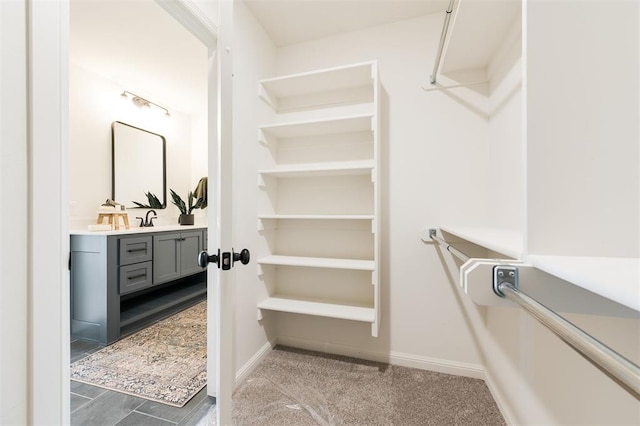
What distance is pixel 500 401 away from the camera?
4.74 feet

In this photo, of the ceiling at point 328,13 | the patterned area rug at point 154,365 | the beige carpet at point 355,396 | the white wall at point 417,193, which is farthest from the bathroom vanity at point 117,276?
the ceiling at point 328,13

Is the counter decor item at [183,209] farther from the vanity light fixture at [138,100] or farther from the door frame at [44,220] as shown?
the door frame at [44,220]

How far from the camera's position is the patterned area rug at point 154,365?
1.61m

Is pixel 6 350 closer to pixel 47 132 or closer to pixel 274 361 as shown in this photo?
pixel 47 132

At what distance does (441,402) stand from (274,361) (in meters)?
1.10

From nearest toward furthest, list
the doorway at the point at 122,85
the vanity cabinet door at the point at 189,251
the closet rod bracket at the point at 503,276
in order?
the closet rod bracket at the point at 503,276 → the doorway at the point at 122,85 → the vanity cabinet door at the point at 189,251

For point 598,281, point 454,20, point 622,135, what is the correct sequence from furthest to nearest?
1. point 454,20
2. point 622,135
3. point 598,281

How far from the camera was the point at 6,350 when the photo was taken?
64 cm

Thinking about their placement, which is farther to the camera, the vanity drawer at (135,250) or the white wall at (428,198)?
the vanity drawer at (135,250)

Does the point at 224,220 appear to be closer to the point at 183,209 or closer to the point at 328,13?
the point at 328,13

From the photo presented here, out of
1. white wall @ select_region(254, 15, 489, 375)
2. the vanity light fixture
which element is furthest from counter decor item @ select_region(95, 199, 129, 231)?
white wall @ select_region(254, 15, 489, 375)

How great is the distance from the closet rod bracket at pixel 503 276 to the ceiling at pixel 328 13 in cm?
186

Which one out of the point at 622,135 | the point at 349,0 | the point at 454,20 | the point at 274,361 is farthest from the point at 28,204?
the point at 349,0

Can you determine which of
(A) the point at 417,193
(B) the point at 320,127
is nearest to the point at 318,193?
(B) the point at 320,127
